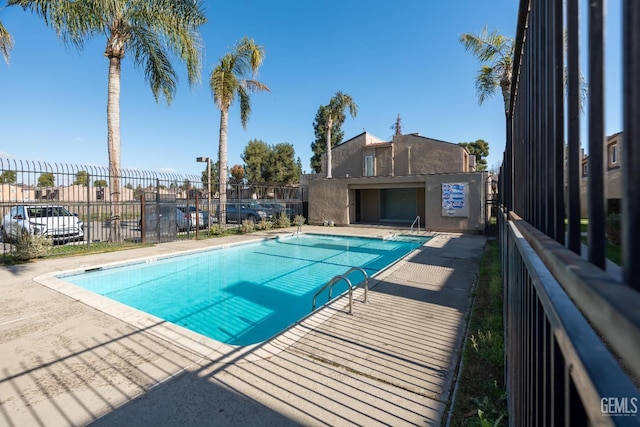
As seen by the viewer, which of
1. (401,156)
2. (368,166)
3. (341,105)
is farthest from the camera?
(368,166)

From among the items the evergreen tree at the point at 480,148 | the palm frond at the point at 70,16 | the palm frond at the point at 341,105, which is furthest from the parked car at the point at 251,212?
the evergreen tree at the point at 480,148

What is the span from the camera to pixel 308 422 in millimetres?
2705

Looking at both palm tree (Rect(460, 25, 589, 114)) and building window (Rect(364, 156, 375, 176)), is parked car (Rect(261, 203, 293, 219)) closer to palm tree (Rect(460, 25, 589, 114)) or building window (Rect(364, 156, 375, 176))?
building window (Rect(364, 156, 375, 176))

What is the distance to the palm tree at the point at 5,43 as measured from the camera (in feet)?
29.3

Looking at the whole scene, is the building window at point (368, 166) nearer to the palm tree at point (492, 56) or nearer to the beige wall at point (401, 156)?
the beige wall at point (401, 156)

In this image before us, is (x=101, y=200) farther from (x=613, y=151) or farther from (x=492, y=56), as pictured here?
(x=492, y=56)

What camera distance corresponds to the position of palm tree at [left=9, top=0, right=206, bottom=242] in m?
10.7

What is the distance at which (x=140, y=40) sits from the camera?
12094 millimetres

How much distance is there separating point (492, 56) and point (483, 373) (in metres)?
14.1

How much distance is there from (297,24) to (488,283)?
1567cm

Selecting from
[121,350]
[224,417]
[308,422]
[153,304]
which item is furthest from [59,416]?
[153,304]

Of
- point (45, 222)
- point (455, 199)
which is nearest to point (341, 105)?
point (455, 199)
